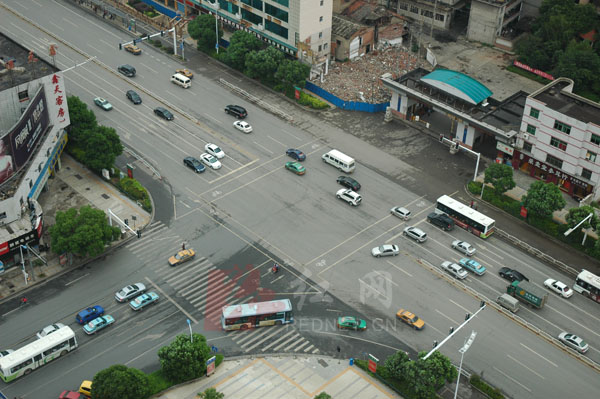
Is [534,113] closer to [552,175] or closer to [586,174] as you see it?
[552,175]

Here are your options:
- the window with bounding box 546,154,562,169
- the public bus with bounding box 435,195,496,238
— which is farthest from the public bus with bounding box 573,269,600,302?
the window with bounding box 546,154,562,169

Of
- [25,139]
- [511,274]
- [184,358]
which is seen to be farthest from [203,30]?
[184,358]

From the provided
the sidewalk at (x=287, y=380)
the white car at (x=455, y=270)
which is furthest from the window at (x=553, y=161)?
the sidewalk at (x=287, y=380)

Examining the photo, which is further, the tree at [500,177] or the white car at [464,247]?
the tree at [500,177]

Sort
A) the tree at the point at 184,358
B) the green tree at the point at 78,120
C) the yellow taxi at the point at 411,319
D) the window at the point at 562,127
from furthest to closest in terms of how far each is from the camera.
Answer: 1. the green tree at the point at 78,120
2. the window at the point at 562,127
3. the yellow taxi at the point at 411,319
4. the tree at the point at 184,358

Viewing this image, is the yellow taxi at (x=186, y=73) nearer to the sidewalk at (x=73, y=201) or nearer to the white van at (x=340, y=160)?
the sidewalk at (x=73, y=201)

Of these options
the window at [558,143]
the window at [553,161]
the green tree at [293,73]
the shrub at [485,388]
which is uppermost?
the window at [558,143]

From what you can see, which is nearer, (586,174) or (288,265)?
(288,265)
